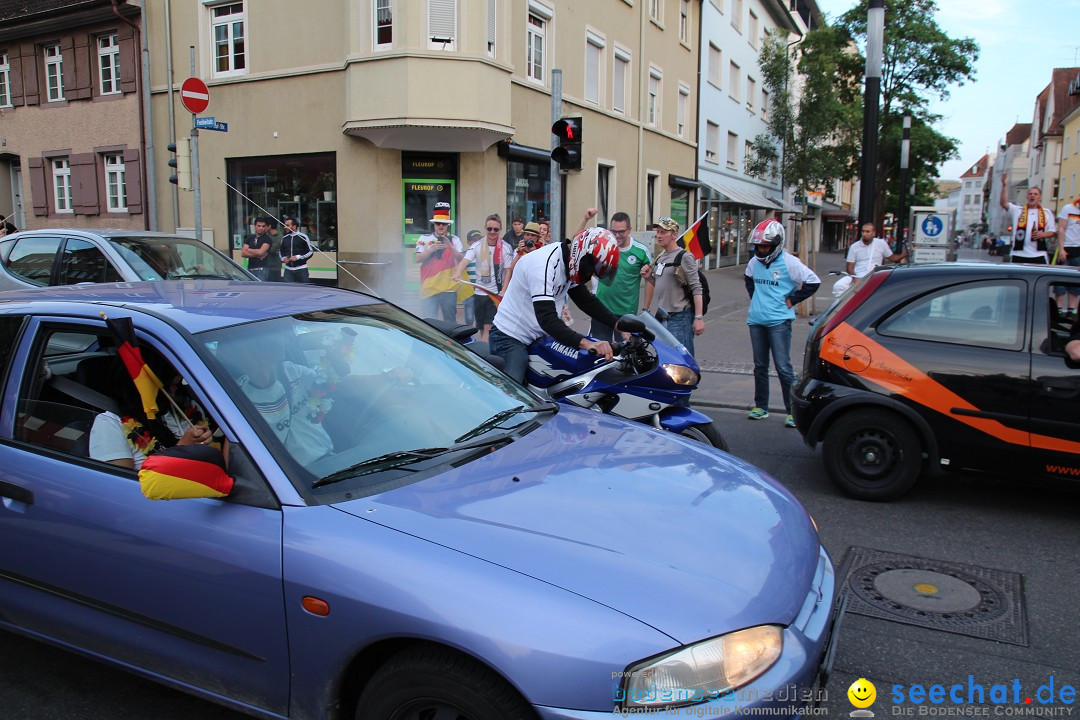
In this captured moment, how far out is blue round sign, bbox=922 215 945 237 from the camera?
15164mm

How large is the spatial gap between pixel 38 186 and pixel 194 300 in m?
22.4

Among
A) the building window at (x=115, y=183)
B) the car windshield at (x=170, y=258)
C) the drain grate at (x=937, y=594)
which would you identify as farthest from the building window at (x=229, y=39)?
the drain grate at (x=937, y=594)

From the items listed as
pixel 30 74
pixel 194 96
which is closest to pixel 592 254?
pixel 194 96

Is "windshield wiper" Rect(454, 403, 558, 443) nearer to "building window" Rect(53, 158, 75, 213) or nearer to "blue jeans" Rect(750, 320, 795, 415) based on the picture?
"blue jeans" Rect(750, 320, 795, 415)

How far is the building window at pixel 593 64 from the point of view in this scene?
20314 mm

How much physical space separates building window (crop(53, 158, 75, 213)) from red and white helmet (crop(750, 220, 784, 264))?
20.3 metres

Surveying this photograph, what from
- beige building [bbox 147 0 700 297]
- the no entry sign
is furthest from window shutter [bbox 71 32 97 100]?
the no entry sign

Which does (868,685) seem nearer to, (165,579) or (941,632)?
(941,632)

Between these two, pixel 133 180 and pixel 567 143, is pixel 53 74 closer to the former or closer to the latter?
pixel 133 180

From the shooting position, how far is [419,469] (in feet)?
8.79

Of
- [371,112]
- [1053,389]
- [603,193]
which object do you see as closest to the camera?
[1053,389]

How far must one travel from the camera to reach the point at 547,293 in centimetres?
502

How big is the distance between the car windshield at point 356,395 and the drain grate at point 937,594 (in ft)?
6.32

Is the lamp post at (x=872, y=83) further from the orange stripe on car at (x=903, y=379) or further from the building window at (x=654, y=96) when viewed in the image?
the building window at (x=654, y=96)
